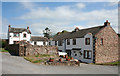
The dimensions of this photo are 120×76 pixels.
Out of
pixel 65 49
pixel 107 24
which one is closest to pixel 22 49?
pixel 65 49

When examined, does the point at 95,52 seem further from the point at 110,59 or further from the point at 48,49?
the point at 48,49

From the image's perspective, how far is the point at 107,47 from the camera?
98.0 feet

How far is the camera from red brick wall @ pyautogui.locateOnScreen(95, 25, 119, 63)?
28297 millimetres

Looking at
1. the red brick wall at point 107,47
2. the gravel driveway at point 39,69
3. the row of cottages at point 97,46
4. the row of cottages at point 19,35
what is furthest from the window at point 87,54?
the row of cottages at point 19,35

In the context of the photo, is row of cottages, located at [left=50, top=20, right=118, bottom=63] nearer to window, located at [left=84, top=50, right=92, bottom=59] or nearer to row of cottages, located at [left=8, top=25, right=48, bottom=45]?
window, located at [left=84, top=50, right=92, bottom=59]

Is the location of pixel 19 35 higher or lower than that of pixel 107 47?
higher

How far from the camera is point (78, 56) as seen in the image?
105 feet

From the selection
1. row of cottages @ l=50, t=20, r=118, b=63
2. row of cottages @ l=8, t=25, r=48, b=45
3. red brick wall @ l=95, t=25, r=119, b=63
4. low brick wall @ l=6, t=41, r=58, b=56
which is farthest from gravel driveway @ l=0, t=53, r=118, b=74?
row of cottages @ l=8, t=25, r=48, b=45

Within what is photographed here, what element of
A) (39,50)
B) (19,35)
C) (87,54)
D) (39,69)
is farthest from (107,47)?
(19,35)

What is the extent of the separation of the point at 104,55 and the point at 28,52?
19611mm

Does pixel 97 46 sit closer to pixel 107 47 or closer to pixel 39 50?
pixel 107 47

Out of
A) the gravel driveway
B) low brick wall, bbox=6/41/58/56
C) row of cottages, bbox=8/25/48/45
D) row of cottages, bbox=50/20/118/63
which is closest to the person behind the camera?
the gravel driveway

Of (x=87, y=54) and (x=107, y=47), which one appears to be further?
(x=107, y=47)

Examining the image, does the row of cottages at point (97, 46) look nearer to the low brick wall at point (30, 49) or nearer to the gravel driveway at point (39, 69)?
the low brick wall at point (30, 49)
